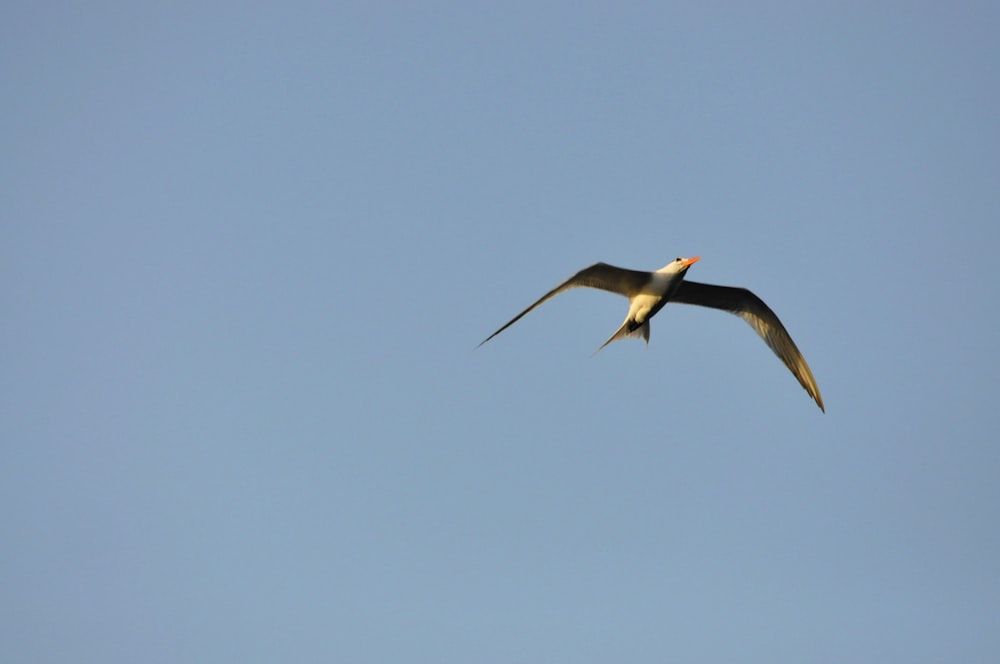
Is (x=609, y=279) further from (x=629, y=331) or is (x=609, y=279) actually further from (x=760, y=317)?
(x=760, y=317)

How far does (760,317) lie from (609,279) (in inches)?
205

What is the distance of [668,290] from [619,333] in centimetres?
160

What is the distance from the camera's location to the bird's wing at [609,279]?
2414 centimetres

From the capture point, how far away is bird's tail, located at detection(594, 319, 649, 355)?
25.5 meters

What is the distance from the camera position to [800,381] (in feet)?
91.1

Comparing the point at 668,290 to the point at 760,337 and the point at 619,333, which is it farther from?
the point at 760,337

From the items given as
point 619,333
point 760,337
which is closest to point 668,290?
point 619,333

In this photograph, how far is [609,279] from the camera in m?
24.9

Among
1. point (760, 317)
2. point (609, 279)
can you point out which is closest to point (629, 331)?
point (609, 279)

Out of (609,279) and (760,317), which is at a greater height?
(609,279)

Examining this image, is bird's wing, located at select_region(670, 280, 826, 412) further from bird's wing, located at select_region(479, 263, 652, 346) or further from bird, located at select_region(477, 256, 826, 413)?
bird's wing, located at select_region(479, 263, 652, 346)

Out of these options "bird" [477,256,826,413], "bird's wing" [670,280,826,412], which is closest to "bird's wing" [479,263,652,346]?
"bird" [477,256,826,413]

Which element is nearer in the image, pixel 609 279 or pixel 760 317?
pixel 609 279

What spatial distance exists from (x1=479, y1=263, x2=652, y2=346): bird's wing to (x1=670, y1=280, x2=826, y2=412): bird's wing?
2009 millimetres
